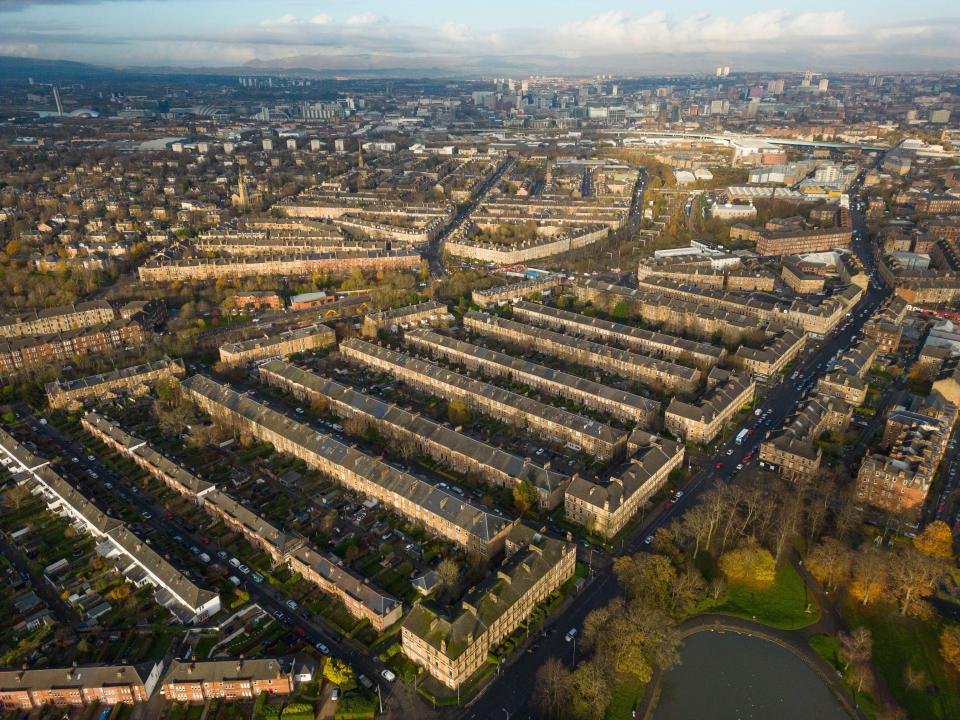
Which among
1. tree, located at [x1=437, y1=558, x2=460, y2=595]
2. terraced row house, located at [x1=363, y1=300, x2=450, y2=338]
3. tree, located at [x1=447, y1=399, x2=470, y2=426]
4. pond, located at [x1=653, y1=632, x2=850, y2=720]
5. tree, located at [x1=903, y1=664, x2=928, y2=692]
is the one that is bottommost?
pond, located at [x1=653, y1=632, x2=850, y2=720]

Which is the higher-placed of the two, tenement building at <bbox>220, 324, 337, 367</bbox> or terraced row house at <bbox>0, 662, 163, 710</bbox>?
tenement building at <bbox>220, 324, 337, 367</bbox>

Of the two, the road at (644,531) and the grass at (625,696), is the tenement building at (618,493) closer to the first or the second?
the road at (644,531)

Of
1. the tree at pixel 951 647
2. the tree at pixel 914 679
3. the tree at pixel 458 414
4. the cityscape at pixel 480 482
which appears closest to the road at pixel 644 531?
the cityscape at pixel 480 482

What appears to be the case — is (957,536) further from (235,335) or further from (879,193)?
(879,193)

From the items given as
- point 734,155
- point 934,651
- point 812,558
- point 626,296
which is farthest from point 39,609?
point 734,155

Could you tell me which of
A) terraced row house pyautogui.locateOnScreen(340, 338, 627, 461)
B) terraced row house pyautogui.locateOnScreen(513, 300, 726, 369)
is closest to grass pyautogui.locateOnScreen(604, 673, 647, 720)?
terraced row house pyautogui.locateOnScreen(340, 338, 627, 461)

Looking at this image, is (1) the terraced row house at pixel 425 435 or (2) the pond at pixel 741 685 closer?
(2) the pond at pixel 741 685

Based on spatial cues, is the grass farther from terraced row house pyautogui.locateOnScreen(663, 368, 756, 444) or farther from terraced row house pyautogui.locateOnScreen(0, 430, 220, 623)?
terraced row house pyautogui.locateOnScreen(663, 368, 756, 444)
